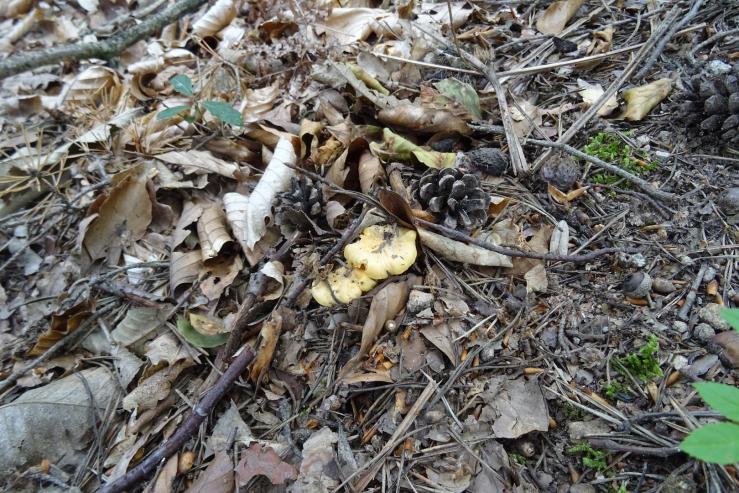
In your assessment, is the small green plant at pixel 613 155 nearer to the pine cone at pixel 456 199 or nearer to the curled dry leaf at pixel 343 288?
the pine cone at pixel 456 199

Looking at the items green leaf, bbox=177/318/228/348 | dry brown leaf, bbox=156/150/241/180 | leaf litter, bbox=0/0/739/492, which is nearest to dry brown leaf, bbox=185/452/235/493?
leaf litter, bbox=0/0/739/492

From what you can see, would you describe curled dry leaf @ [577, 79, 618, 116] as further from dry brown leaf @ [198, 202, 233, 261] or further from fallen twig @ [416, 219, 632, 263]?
dry brown leaf @ [198, 202, 233, 261]

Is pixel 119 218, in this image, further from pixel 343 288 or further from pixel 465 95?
pixel 465 95

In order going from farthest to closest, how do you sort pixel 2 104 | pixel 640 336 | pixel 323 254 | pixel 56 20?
pixel 56 20
pixel 2 104
pixel 323 254
pixel 640 336

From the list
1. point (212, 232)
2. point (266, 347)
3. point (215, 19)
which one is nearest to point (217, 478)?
point (266, 347)

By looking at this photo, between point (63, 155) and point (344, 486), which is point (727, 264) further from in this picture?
point (63, 155)

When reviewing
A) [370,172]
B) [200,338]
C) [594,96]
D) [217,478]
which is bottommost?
[217,478]

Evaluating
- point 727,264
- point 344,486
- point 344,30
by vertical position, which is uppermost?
point 344,30

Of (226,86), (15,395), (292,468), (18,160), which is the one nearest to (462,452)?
(292,468)
